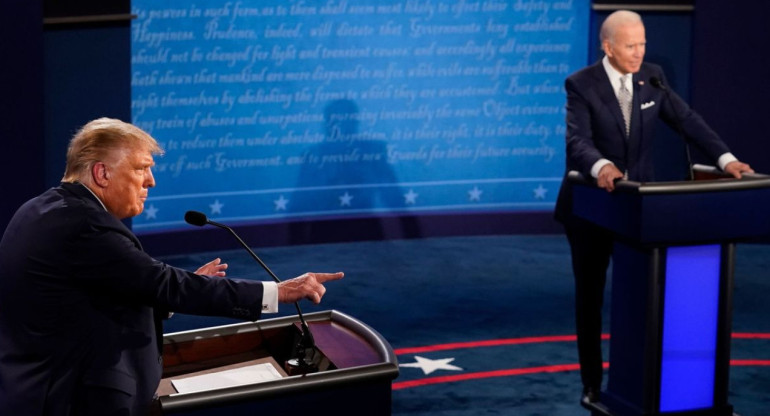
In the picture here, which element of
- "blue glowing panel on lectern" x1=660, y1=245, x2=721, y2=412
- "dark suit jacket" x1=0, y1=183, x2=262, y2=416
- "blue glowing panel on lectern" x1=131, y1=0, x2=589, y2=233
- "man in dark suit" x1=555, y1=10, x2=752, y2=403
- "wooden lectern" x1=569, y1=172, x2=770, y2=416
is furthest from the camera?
"blue glowing panel on lectern" x1=131, y1=0, x2=589, y2=233

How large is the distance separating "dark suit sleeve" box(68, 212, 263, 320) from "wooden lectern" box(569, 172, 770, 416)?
200 centimetres

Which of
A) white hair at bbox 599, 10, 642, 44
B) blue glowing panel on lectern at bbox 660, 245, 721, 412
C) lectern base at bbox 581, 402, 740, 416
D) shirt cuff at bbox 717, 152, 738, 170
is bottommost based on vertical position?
lectern base at bbox 581, 402, 740, 416

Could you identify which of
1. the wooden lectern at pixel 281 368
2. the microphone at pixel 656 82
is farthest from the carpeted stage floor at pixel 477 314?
the wooden lectern at pixel 281 368

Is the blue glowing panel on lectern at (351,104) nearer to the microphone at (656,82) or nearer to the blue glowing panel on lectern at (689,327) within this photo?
the microphone at (656,82)

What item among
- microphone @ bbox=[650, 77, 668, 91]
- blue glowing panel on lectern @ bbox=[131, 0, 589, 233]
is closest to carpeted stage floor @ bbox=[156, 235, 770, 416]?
blue glowing panel on lectern @ bbox=[131, 0, 589, 233]

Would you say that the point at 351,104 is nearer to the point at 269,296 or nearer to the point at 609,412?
the point at 609,412

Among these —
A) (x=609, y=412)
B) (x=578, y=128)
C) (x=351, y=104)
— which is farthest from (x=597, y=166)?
(x=351, y=104)

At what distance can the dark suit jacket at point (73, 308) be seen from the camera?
9.00 ft

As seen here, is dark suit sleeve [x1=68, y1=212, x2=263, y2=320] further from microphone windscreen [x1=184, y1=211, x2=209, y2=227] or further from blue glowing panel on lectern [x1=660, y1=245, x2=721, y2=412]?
blue glowing panel on lectern [x1=660, y1=245, x2=721, y2=412]

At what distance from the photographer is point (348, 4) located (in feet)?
28.3

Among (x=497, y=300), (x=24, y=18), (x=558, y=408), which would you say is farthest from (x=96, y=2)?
(x=558, y=408)

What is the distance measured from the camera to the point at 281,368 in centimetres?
331

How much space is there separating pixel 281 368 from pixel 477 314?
360 centimetres

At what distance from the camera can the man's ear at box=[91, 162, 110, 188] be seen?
283cm
